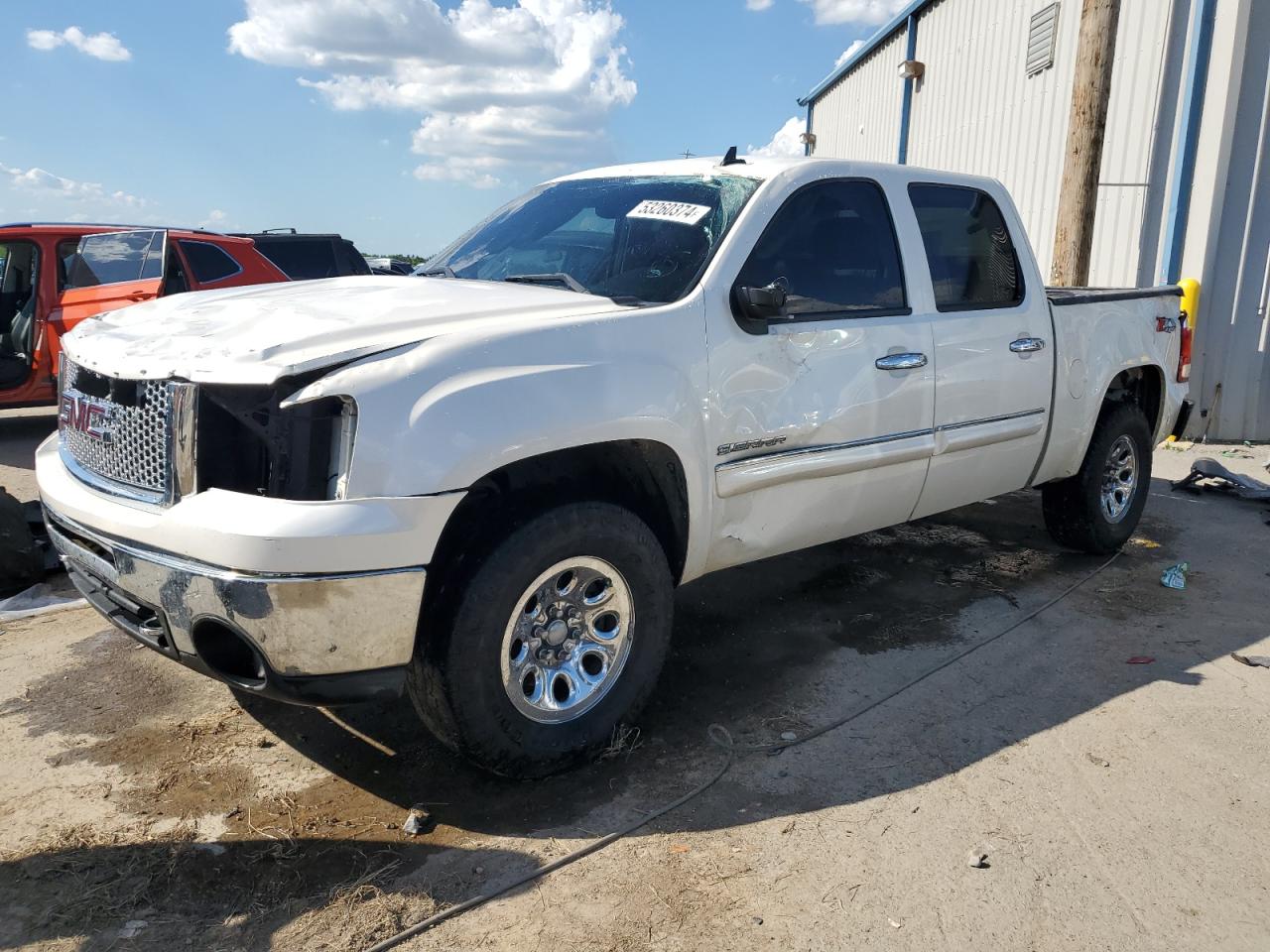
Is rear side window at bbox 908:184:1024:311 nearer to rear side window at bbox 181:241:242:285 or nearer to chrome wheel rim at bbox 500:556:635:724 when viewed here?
chrome wheel rim at bbox 500:556:635:724

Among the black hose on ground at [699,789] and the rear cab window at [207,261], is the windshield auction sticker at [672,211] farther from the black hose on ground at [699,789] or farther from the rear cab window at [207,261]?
the rear cab window at [207,261]

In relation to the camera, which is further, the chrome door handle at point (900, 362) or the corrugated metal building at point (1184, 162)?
the corrugated metal building at point (1184, 162)

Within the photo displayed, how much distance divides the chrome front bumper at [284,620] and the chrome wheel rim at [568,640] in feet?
1.27

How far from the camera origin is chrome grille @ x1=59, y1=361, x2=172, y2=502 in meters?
2.62

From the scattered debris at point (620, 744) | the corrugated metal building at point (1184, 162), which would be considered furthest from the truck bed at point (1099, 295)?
the corrugated metal building at point (1184, 162)

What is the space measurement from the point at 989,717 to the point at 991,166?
10.6m

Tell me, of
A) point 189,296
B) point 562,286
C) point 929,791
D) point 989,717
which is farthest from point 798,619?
point 189,296

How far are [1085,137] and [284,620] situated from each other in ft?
28.3

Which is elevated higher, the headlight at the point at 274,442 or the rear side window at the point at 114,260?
the rear side window at the point at 114,260

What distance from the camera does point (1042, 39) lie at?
36.2ft

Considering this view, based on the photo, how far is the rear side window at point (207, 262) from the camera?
8.87 m

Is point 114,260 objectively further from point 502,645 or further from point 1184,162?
point 1184,162

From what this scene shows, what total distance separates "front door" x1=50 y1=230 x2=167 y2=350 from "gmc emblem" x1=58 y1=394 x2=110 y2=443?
5.66m

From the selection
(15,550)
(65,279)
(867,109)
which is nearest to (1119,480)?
(15,550)
